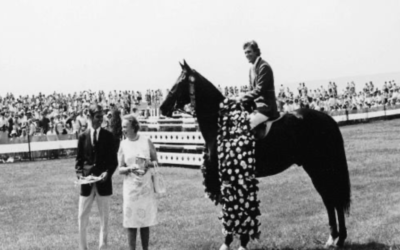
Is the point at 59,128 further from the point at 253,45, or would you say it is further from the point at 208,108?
the point at 253,45

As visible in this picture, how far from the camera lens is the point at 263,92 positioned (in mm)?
7867

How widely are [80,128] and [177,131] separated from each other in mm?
9613

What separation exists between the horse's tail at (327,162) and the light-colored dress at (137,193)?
2.61m

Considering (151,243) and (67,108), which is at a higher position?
(67,108)

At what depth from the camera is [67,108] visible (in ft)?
119

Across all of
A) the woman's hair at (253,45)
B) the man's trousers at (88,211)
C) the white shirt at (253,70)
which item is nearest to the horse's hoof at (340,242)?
the white shirt at (253,70)

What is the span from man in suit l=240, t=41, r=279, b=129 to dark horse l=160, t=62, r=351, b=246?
0.93 ft

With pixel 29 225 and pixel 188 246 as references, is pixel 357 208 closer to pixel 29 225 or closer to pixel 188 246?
pixel 188 246

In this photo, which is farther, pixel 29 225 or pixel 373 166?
pixel 373 166

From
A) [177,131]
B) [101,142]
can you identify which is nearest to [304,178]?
[177,131]

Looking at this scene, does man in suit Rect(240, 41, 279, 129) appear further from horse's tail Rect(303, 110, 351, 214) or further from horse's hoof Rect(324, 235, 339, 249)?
horse's hoof Rect(324, 235, 339, 249)

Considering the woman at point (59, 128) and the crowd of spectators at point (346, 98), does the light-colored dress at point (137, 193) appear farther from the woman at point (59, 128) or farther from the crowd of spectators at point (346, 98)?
the crowd of spectators at point (346, 98)

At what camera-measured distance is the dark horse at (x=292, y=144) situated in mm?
7957

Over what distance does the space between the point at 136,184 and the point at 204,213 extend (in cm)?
421
